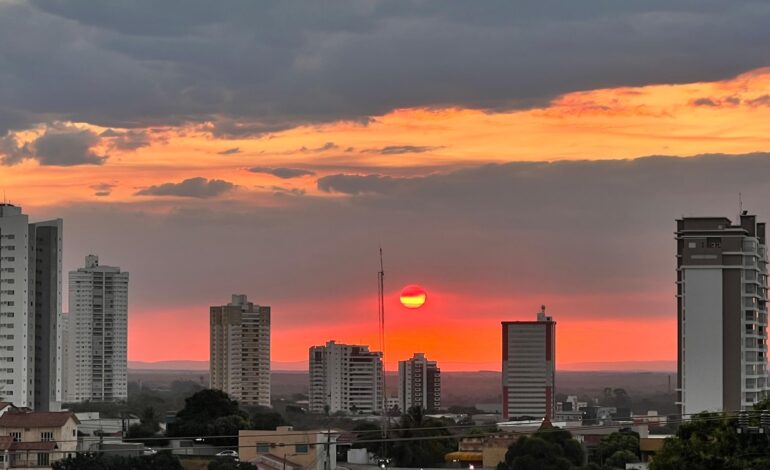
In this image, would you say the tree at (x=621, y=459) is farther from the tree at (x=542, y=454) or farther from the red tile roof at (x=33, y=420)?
the red tile roof at (x=33, y=420)

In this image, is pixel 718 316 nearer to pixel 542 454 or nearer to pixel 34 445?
pixel 542 454

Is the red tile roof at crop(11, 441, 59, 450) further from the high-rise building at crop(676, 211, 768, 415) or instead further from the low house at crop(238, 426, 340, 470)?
the high-rise building at crop(676, 211, 768, 415)

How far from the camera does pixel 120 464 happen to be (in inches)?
2520

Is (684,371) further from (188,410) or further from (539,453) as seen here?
(188,410)

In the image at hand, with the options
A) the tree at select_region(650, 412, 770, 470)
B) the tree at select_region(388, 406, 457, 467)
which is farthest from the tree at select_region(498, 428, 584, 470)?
the tree at select_region(650, 412, 770, 470)

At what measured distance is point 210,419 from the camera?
9281cm

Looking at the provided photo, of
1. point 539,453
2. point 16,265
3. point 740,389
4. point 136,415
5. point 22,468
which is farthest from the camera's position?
point 136,415

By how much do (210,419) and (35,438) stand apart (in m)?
19.5

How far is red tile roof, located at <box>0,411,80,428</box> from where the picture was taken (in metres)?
74.2

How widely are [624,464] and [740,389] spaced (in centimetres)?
1759

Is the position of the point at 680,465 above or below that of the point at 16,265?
below

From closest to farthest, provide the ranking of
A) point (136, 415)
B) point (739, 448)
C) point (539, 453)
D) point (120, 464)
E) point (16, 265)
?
point (739, 448), point (120, 464), point (539, 453), point (16, 265), point (136, 415)

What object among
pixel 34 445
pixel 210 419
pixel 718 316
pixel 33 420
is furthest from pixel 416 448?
pixel 34 445

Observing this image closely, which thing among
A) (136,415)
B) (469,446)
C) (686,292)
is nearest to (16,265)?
(136,415)
